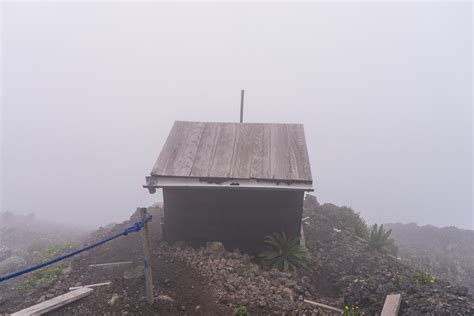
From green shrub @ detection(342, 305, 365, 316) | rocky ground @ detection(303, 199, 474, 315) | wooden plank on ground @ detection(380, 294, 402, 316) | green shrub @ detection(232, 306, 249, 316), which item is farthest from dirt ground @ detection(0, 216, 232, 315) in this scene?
rocky ground @ detection(303, 199, 474, 315)

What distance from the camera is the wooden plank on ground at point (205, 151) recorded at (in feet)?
29.7

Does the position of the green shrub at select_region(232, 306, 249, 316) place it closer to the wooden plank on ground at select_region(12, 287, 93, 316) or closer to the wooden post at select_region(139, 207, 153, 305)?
the wooden post at select_region(139, 207, 153, 305)

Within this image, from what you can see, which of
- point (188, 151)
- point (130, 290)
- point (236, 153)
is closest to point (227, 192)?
point (236, 153)

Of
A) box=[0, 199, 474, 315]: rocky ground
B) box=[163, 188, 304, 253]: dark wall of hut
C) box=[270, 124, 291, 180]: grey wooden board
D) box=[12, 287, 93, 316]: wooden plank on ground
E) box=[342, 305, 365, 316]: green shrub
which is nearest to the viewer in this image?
box=[12, 287, 93, 316]: wooden plank on ground

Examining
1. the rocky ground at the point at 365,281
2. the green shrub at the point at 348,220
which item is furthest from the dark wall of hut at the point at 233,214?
the green shrub at the point at 348,220

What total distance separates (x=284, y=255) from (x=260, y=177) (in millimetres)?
2353

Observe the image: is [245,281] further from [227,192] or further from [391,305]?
[391,305]

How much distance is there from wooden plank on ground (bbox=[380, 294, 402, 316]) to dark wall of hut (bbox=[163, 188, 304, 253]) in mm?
3291

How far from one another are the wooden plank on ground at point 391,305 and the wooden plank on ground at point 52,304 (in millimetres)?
5953

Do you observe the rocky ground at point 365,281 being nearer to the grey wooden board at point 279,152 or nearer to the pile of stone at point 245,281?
the pile of stone at point 245,281

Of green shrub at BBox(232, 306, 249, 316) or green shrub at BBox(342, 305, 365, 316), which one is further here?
green shrub at BBox(342, 305, 365, 316)

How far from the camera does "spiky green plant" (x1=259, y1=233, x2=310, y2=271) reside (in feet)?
30.0

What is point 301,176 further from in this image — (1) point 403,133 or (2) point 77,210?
(1) point 403,133

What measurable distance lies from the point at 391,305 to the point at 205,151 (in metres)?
6.06
